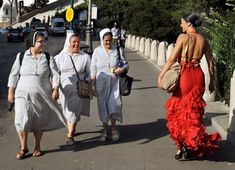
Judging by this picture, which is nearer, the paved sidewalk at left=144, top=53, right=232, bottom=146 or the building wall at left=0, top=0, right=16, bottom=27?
the paved sidewalk at left=144, top=53, right=232, bottom=146

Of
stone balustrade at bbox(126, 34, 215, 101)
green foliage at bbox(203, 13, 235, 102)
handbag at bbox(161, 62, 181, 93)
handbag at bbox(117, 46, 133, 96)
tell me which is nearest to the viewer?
handbag at bbox(161, 62, 181, 93)

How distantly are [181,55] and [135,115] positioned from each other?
162 inches

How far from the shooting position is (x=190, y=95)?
7.11 m

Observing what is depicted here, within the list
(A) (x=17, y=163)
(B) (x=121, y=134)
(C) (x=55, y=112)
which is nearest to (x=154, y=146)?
(B) (x=121, y=134)

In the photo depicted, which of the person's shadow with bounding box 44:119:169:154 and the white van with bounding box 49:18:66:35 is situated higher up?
the person's shadow with bounding box 44:119:169:154

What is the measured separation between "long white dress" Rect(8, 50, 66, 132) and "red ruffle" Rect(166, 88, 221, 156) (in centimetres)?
168

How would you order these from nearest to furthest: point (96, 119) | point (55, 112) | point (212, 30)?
point (55, 112), point (96, 119), point (212, 30)

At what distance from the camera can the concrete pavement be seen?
711cm

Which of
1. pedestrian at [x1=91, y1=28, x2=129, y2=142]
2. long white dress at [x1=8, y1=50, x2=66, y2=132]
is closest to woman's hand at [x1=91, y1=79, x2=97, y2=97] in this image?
pedestrian at [x1=91, y1=28, x2=129, y2=142]

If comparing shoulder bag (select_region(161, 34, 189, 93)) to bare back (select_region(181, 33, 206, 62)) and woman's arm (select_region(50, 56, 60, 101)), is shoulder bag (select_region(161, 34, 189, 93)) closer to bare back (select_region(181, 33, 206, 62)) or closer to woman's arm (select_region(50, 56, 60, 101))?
bare back (select_region(181, 33, 206, 62))

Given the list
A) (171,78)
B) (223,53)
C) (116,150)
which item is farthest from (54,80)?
(223,53)

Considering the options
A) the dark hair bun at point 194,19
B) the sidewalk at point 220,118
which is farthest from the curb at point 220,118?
the dark hair bun at point 194,19

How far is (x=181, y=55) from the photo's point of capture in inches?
281

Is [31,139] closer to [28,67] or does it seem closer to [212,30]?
[28,67]
